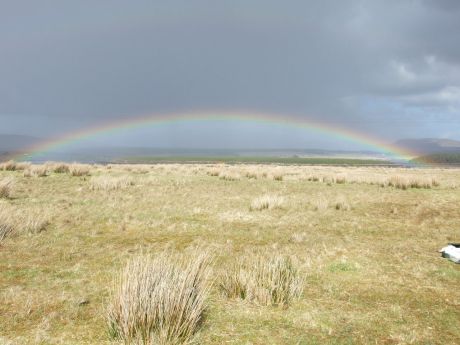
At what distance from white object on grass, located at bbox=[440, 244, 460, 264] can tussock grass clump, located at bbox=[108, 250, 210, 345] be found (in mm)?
7027

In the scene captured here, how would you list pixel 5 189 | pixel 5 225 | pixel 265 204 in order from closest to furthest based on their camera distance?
pixel 5 225 → pixel 265 204 → pixel 5 189

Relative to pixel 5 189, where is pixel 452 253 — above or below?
below

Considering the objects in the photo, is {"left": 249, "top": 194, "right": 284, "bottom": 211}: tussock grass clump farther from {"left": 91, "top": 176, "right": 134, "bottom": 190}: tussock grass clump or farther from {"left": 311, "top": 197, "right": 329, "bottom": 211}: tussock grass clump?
{"left": 91, "top": 176, "right": 134, "bottom": 190}: tussock grass clump

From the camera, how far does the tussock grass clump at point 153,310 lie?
479 cm

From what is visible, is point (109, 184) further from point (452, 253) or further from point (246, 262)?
point (452, 253)

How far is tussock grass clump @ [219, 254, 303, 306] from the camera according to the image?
258 inches

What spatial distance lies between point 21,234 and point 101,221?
9.52ft

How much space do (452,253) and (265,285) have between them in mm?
5618

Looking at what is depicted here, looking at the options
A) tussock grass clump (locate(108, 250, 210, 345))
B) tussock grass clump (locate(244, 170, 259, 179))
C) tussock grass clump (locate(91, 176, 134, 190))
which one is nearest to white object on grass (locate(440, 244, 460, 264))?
tussock grass clump (locate(108, 250, 210, 345))

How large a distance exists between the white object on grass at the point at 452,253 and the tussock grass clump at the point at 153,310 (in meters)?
7.03

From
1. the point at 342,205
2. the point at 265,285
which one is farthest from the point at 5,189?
the point at 265,285

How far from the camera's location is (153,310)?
4910 millimetres

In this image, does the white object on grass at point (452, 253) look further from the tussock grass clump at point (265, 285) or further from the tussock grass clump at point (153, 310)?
the tussock grass clump at point (153, 310)

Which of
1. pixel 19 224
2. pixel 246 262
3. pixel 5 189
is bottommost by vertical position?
pixel 246 262
